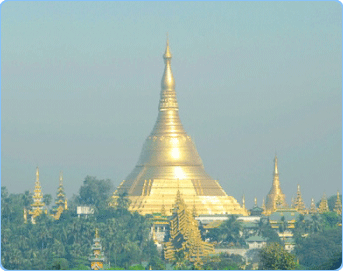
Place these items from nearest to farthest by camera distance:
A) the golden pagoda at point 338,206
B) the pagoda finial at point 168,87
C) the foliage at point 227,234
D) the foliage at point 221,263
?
the foliage at point 221,263
the foliage at point 227,234
the pagoda finial at point 168,87
the golden pagoda at point 338,206

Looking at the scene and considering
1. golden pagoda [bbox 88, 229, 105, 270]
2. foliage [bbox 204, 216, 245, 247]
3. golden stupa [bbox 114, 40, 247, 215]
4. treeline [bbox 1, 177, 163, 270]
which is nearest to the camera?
golden pagoda [bbox 88, 229, 105, 270]

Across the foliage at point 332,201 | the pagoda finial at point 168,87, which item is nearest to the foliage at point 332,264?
the pagoda finial at point 168,87

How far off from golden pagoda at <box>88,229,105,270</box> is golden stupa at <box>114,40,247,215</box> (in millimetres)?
18886

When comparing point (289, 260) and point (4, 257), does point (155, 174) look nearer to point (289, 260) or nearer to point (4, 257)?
point (4, 257)

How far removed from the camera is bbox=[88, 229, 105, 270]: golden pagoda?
8269 cm

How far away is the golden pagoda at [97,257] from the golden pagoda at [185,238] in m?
3.87

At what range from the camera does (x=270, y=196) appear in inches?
4658

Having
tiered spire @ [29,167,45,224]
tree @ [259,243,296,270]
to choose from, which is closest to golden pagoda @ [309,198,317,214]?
tiered spire @ [29,167,45,224]

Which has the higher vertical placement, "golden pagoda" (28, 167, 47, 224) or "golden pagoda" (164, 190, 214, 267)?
"golden pagoda" (28, 167, 47, 224)

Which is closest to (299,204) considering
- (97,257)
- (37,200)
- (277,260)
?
(37,200)

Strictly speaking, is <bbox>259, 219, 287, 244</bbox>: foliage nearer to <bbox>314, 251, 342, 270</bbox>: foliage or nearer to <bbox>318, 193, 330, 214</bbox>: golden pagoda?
<bbox>318, 193, 330, 214</bbox>: golden pagoda

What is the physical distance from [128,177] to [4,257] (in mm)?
21908

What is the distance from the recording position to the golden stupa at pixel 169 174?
10456cm

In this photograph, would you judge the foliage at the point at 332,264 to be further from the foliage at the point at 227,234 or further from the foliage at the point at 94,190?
the foliage at the point at 94,190
